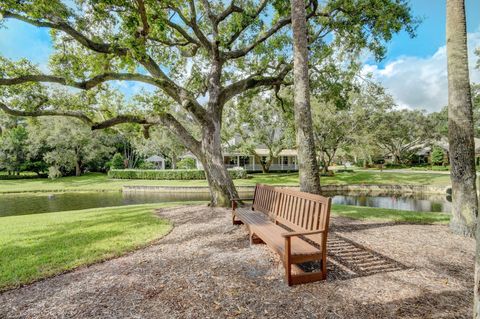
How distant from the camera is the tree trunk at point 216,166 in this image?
30.4ft

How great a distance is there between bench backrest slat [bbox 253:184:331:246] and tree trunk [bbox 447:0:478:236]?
3.86 m

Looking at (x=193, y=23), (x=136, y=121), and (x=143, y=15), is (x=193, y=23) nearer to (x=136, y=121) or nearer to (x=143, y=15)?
(x=143, y=15)

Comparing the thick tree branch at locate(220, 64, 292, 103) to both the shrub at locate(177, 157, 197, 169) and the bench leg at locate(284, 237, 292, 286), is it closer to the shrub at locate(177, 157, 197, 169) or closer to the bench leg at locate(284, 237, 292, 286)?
the bench leg at locate(284, 237, 292, 286)

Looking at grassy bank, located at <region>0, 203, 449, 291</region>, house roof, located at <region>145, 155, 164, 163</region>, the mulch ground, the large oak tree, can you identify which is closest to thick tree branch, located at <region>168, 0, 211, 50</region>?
the large oak tree

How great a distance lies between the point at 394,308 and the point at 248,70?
11706 millimetres

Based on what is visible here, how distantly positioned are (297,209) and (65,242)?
542cm

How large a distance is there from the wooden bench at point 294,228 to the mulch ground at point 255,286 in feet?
0.88

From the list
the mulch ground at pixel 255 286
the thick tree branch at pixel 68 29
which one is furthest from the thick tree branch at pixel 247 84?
the mulch ground at pixel 255 286

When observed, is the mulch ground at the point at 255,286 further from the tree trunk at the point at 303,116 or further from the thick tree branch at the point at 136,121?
the thick tree branch at the point at 136,121

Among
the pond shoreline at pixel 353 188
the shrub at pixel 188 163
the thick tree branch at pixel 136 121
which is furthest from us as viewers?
the shrub at pixel 188 163

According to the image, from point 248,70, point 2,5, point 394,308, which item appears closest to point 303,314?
point 394,308

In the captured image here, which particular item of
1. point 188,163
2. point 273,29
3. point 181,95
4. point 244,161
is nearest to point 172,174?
point 188,163

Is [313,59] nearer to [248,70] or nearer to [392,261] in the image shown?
[248,70]

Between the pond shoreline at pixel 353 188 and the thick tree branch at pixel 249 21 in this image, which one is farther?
the pond shoreline at pixel 353 188
